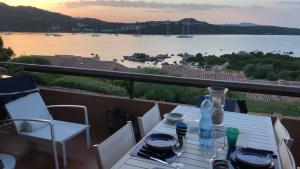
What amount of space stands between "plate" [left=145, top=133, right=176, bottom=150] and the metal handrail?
1666 mm

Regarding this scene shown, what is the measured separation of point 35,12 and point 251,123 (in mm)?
5692

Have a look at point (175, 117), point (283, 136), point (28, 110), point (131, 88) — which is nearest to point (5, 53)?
point (28, 110)

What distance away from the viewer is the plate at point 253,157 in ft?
6.16

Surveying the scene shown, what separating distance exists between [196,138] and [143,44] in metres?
4.08

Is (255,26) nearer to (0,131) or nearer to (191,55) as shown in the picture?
(191,55)

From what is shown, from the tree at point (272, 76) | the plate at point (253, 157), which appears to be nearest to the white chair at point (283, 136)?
the plate at point (253, 157)

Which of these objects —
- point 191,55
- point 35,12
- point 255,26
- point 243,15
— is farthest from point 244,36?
point 35,12

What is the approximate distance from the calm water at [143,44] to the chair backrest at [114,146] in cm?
399

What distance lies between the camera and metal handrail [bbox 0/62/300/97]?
11.5 feet

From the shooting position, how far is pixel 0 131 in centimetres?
391

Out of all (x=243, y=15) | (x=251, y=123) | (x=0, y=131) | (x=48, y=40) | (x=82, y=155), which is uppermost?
(x=243, y=15)

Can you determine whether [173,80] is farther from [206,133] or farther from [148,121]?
[206,133]

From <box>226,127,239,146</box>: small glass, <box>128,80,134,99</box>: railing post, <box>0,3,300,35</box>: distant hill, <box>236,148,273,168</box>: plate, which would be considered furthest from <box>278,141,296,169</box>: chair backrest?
<box>0,3,300,35</box>: distant hill

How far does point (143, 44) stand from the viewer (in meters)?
6.24
